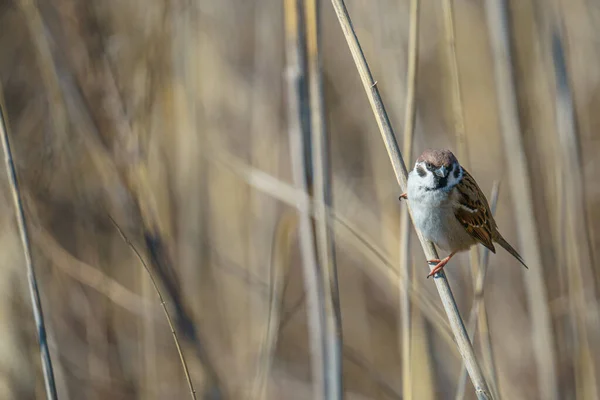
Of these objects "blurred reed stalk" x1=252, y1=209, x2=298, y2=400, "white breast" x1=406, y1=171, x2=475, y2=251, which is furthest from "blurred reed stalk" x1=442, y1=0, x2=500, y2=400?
"blurred reed stalk" x1=252, y1=209, x2=298, y2=400

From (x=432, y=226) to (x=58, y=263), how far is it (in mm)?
1142

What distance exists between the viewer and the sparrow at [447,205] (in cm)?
179

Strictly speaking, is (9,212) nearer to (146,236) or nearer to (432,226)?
(146,236)

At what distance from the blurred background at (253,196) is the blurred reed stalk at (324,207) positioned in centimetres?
4

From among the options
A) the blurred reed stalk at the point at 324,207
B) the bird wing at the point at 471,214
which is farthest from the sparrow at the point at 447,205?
the blurred reed stalk at the point at 324,207

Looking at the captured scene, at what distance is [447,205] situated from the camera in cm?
193

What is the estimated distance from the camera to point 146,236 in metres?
1.52

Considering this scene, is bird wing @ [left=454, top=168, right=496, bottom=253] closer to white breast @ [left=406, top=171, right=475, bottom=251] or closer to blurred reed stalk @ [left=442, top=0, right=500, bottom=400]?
white breast @ [left=406, top=171, right=475, bottom=251]

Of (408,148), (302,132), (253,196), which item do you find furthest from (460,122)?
(253,196)

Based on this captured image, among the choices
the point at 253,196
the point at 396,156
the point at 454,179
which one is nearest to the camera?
the point at 396,156

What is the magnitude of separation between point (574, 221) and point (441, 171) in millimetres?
388

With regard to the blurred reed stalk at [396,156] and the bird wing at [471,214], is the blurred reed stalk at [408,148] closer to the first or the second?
the blurred reed stalk at [396,156]

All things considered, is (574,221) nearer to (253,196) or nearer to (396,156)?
(396,156)

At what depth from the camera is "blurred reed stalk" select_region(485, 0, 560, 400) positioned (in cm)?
166
